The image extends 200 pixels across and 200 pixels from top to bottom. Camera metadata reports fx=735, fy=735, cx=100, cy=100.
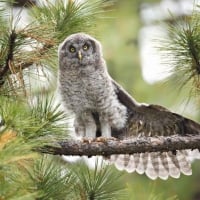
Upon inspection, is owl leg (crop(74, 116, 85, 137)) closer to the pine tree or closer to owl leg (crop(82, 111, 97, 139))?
owl leg (crop(82, 111, 97, 139))

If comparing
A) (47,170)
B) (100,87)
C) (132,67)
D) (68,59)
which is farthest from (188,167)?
(132,67)

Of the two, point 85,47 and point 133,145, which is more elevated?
point 85,47

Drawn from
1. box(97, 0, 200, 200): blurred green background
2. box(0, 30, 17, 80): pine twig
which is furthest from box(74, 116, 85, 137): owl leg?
box(97, 0, 200, 200): blurred green background

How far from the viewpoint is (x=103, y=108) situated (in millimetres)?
4754

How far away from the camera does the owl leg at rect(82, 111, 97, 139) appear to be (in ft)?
15.8

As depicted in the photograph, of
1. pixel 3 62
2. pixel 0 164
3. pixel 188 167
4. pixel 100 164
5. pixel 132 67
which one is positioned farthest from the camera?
pixel 132 67

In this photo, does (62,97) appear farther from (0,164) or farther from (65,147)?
(0,164)

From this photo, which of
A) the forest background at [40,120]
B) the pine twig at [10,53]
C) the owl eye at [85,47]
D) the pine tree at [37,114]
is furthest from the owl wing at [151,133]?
the pine twig at [10,53]

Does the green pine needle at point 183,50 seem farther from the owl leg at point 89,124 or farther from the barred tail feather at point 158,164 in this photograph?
the owl leg at point 89,124

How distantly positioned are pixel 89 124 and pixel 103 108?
0.16 meters

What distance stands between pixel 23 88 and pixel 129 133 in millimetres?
1751

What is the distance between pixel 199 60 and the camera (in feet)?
11.1

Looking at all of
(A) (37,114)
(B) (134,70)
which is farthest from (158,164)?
(B) (134,70)

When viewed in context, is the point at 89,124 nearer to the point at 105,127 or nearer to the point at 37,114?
the point at 105,127
